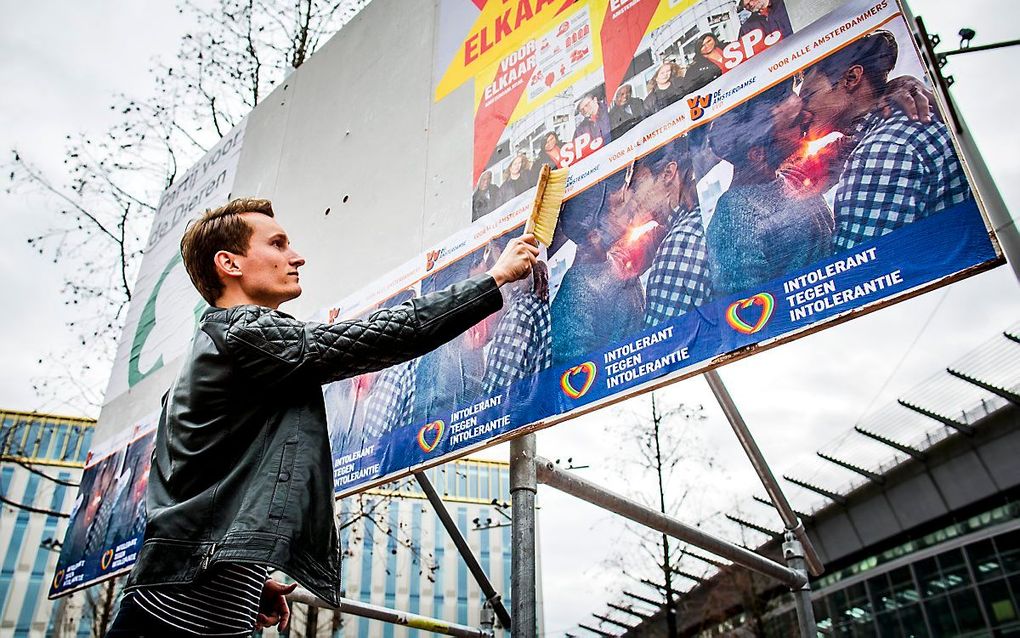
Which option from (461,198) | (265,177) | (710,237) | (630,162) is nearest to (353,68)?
(265,177)

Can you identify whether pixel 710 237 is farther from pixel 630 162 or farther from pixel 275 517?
pixel 275 517

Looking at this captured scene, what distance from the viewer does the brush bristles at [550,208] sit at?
259cm

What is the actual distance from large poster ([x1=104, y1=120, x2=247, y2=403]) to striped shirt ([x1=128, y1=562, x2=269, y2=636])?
12.3 ft

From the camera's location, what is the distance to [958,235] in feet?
5.57

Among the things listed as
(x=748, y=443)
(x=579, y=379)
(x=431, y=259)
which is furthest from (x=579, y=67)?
(x=748, y=443)

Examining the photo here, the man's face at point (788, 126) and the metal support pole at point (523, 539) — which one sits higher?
the man's face at point (788, 126)

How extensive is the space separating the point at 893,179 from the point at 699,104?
0.74m

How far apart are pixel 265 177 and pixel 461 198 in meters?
2.10

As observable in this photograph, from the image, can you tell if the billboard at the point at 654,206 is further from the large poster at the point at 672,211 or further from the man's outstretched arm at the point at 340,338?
the man's outstretched arm at the point at 340,338

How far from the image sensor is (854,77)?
A: 207 cm

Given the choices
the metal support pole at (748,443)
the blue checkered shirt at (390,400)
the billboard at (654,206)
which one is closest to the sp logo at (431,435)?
the billboard at (654,206)

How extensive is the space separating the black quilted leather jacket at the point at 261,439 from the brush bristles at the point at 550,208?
1.17 m

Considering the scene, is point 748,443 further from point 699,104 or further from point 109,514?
point 109,514

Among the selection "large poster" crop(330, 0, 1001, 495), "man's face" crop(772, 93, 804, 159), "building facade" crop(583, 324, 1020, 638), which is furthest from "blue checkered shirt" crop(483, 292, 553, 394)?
"building facade" crop(583, 324, 1020, 638)
